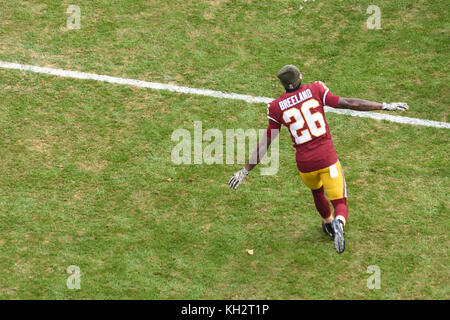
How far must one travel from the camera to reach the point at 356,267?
28.1 ft

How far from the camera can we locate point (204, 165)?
1022cm

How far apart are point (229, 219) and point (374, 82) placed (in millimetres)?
4112

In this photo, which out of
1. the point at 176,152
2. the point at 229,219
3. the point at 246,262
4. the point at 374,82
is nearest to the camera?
the point at 246,262

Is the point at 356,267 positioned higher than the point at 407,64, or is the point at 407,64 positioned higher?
the point at 407,64

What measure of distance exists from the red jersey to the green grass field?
4.77ft

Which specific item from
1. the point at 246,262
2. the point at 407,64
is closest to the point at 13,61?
the point at 246,262

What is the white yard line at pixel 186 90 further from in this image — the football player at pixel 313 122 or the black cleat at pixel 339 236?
the black cleat at pixel 339 236

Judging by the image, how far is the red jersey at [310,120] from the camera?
8.13 m

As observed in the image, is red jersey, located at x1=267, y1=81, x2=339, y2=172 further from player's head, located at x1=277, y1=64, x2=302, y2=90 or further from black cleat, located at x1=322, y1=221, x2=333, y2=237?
black cleat, located at x1=322, y1=221, x2=333, y2=237

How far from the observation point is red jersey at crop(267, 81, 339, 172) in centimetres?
813

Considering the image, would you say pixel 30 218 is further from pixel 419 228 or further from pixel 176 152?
pixel 419 228

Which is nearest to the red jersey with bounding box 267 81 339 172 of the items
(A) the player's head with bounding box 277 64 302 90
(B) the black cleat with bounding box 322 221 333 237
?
(A) the player's head with bounding box 277 64 302 90

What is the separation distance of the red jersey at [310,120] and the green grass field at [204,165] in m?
1.45

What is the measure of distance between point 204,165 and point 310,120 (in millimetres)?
2586
